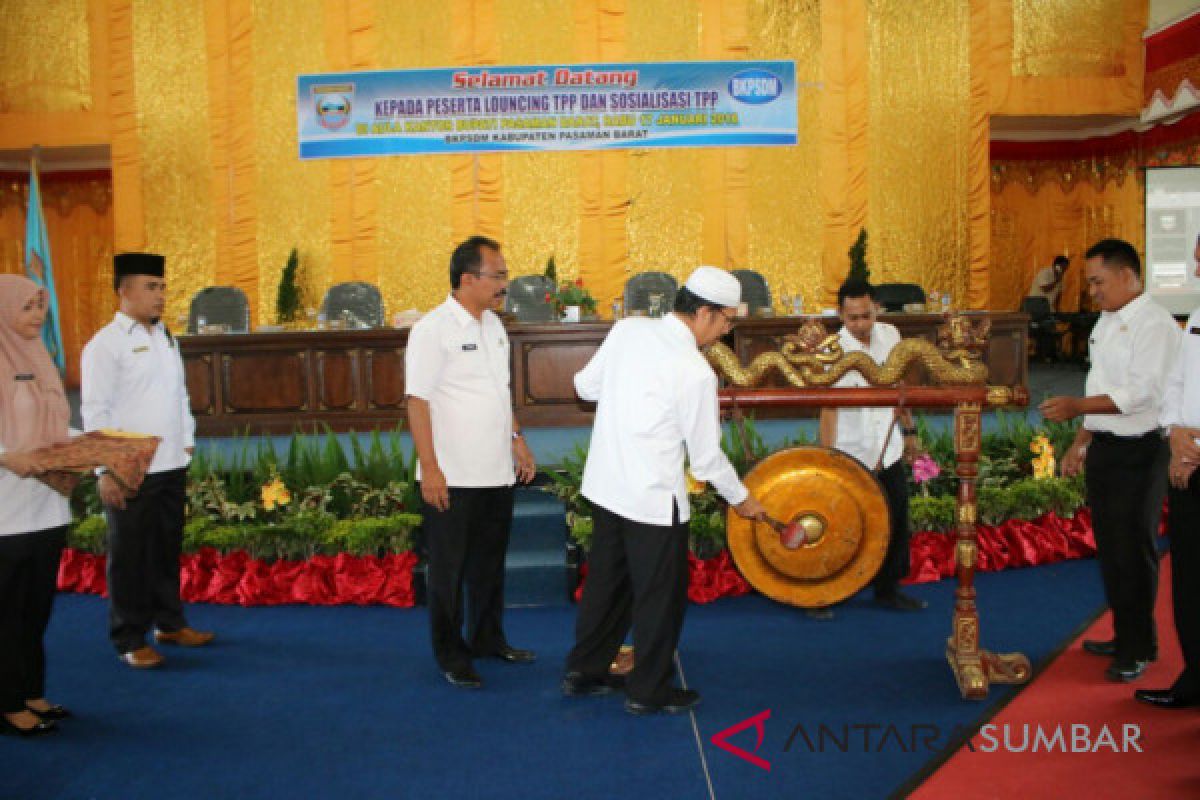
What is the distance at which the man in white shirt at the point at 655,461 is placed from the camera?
2.94 meters

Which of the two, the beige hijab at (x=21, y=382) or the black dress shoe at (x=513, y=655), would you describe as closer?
the beige hijab at (x=21, y=382)

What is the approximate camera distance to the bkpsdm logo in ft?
33.4

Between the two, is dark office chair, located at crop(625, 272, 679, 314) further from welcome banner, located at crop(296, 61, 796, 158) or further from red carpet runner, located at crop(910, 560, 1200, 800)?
red carpet runner, located at crop(910, 560, 1200, 800)

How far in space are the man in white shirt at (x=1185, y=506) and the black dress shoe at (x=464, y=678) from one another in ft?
7.33

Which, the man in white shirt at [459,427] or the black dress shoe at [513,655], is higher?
the man in white shirt at [459,427]

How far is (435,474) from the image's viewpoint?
3332 millimetres

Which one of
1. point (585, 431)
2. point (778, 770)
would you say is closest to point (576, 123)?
point (585, 431)

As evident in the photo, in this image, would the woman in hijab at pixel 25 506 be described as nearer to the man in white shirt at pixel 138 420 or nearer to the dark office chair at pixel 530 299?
the man in white shirt at pixel 138 420

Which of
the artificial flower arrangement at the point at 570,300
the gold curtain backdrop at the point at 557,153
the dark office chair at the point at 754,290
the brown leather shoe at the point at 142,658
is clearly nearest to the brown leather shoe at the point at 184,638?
the brown leather shoe at the point at 142,658

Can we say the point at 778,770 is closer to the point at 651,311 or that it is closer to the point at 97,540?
the point at 97,540

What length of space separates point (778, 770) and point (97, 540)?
372cm

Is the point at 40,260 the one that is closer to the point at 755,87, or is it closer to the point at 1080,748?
the point at 755,87

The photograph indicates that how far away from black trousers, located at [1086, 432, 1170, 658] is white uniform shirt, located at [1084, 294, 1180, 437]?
0.23ft

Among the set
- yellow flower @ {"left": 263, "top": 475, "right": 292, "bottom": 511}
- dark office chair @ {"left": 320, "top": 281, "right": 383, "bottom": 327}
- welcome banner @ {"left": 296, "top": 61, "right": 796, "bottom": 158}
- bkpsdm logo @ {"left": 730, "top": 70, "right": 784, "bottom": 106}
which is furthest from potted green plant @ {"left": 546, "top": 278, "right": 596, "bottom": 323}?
yellow flower @ {"left": 263, "top": 475, "right": 292, "bottom": 511}
